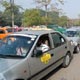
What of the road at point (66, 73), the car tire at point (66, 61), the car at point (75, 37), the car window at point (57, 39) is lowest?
the road at point (66, 73)

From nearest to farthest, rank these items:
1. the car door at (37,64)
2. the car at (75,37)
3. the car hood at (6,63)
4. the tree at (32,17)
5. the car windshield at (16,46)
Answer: the car hood at (6,63) < the car door at (37,64) < the car windshield at (16,46) < the car at (75,37) < the tree at (32,17)

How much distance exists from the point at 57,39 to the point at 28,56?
2.54 metres

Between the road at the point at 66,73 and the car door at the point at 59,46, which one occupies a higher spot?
the car door at the point at 59,46

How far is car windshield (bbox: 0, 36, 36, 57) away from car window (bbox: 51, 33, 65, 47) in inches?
52.1

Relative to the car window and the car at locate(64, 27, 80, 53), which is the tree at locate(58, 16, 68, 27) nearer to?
the car at locate(64, 27, 80, 53)

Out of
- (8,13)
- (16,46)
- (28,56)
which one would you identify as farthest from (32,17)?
(28,56)

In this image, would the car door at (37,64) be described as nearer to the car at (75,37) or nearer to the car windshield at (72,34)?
the car at (75,37)

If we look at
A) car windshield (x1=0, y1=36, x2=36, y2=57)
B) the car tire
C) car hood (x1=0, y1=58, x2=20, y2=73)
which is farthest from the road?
car hood (x1=0, y1=58, x2=20, y2=73)

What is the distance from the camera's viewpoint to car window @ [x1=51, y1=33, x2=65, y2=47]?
8.12 m

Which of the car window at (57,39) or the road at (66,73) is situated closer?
the road at (66,73)

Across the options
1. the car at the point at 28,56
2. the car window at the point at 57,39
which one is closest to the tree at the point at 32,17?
the car window at the point at 57,39

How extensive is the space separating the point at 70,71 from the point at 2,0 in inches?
821

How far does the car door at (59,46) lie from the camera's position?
793 cm

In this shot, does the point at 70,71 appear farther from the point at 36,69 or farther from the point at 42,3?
the point at 42,3
